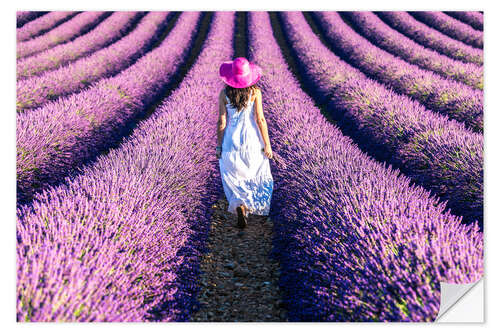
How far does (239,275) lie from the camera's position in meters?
2.60

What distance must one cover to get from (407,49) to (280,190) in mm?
5467

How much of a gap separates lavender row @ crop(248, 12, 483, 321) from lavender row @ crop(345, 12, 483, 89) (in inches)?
104

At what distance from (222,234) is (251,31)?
6.61m

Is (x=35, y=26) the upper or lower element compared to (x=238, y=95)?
upper

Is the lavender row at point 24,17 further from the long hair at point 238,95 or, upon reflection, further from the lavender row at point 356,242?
the lavender row at point 356,242

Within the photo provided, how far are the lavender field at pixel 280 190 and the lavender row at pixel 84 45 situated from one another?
0.09 metres

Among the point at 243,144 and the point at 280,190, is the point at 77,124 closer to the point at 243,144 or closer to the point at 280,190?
the point at 243,144

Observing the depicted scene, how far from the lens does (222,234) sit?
10.2ft

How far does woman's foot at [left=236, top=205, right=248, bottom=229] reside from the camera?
3.14 metres

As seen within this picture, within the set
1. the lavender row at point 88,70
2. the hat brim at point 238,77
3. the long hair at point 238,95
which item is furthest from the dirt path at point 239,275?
the lavender row at point 88,70
